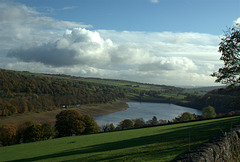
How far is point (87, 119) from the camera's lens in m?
51.5

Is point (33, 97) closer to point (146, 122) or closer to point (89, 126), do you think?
point (146, 122)

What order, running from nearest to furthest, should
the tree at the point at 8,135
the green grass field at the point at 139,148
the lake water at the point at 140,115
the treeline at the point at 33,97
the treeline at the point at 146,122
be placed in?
1. the green grass field at the point at 139,148
2. the tree at the point at 8,135
3. the treeline at the point at 146,122
4. the lake water at the point at 140,115
5. the treeline at the point at 33,97

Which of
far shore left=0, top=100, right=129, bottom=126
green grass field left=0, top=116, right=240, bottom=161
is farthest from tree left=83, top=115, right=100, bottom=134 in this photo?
green grass field left=0, top=116, right=240, bottom=161

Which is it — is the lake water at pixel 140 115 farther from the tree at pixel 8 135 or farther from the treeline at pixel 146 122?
the tree at pixel 8 135

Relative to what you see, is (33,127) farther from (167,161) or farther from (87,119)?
(167,161)

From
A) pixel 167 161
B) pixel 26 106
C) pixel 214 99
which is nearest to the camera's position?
pixel 167 161

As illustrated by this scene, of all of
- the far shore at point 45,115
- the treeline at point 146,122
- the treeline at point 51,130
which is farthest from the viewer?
the far shore at point 45,115

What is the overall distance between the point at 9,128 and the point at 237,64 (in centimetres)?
4872

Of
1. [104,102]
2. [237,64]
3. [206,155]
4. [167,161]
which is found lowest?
[104,102]

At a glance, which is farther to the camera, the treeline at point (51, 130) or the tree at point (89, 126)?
the tree at point (89, 126)

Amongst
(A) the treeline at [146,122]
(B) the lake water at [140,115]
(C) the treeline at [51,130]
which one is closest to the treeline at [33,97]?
(B) the lake water at [140,115]

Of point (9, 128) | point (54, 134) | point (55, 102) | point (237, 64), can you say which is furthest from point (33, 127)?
point (55, 102)

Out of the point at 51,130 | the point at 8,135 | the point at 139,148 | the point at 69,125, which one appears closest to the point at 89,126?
the point at 69,125

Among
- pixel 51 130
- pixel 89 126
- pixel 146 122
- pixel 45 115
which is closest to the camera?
pixel 51 130
